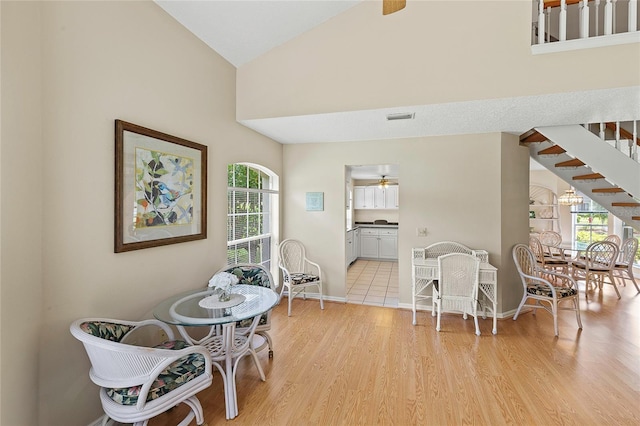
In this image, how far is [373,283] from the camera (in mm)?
5461

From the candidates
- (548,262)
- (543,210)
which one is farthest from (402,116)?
(543,210)

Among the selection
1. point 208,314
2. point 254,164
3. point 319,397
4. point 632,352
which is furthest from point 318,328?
point 632,352

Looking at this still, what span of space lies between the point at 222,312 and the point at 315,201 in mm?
2738

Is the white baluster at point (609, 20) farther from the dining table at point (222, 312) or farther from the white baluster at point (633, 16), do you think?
the dining table at point (222, 312)

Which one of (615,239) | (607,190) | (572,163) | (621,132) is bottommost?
(615,239)

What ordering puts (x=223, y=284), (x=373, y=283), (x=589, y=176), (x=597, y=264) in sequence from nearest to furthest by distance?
(x=223, y=284) < (x=589, y=176) < (x=597, y=264) < (x=373, y=283)

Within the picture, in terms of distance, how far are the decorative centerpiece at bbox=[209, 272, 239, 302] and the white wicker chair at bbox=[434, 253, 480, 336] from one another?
2359 mm

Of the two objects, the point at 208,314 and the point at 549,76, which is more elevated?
the point at 549,76

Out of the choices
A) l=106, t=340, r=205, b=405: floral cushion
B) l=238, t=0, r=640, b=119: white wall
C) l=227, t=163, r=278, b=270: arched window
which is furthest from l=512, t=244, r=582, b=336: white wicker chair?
l=106, t=340, r=205, b=405: floral cushion

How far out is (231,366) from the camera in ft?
6.98

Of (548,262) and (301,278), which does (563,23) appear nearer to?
(301,278)

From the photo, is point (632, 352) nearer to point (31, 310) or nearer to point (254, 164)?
point (254, 164)

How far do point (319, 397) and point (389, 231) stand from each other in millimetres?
5761

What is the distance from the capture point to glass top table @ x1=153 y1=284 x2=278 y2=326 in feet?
6.11
